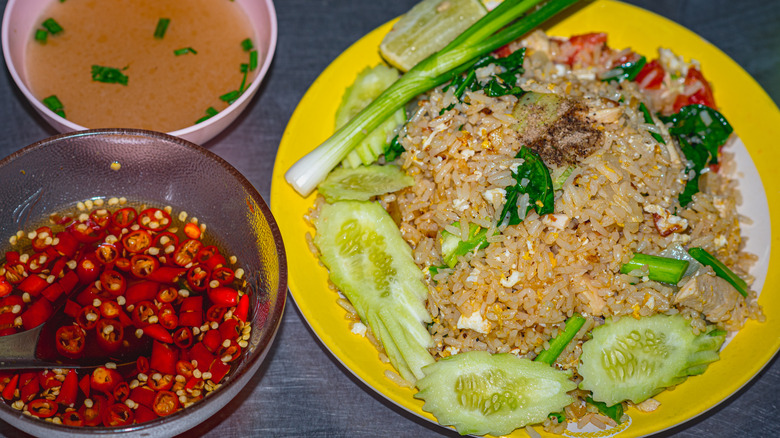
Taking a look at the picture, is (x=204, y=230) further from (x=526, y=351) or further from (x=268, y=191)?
(x=526, y=351)

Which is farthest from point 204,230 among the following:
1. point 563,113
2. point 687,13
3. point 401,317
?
point 687,13

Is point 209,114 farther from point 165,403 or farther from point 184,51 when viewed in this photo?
point 165,403

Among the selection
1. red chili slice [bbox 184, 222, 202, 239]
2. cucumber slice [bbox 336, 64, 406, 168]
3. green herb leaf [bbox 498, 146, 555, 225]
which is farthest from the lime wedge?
red chili slice [bbox 184, 222, 202, 239]

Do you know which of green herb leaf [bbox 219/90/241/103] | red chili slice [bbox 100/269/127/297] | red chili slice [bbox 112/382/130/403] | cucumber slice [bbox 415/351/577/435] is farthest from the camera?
green herb leaf [bbox 219/90/241/103]

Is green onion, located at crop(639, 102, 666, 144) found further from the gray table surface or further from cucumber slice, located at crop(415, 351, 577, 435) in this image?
cucumber slice, located at crop(415, 351, 577, 435)

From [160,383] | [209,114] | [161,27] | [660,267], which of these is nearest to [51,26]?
[161,27]

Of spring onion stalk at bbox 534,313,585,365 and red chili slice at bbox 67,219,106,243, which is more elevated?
spring onion stalk at bbox 534,313,585,365

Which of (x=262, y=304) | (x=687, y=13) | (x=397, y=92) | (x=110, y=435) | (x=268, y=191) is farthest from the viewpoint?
(x=687, y=13)
